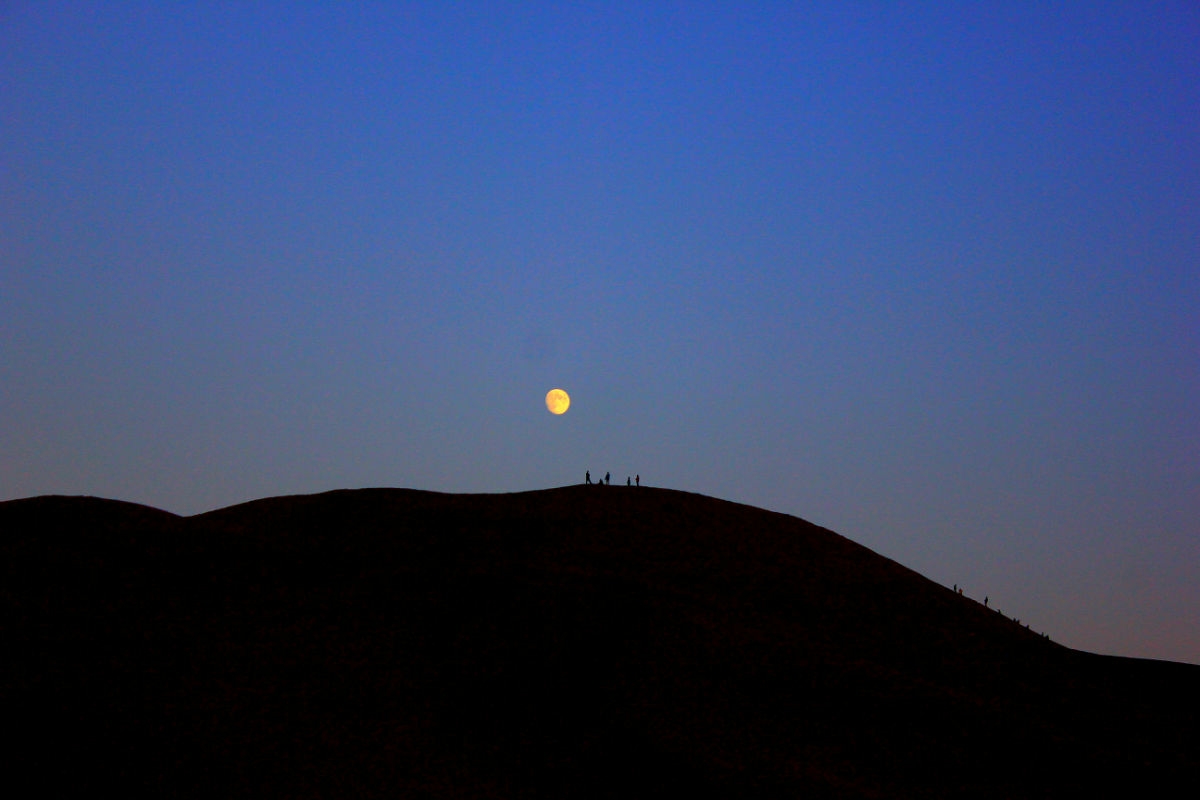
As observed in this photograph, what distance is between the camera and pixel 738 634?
1378 inches

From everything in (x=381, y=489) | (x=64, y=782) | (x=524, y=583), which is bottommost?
(x=64, y=782)

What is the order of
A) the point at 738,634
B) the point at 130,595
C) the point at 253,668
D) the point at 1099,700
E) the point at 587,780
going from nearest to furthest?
the point at 587,780, the point at 253,668, the point at 130,595, the point at 738,634, the point at 1099,700

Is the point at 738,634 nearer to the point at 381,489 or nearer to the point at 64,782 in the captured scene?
the point at 381,489

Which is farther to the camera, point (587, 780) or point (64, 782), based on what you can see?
point (587, 780)

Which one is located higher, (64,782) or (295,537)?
(295,537)

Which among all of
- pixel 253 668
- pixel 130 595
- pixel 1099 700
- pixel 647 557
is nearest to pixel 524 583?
pixel 647 557

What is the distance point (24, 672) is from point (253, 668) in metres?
5.43

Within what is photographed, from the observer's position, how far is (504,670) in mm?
30906

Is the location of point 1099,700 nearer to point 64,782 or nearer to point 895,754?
point 895,754

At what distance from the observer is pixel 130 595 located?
32.2m

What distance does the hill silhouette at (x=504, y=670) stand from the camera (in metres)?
26.3

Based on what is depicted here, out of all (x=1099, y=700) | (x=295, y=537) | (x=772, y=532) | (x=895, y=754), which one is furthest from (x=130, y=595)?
(x=1099, y=700)

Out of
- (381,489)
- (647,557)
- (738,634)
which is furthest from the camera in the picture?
(381,489)

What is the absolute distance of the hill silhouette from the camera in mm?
26328
